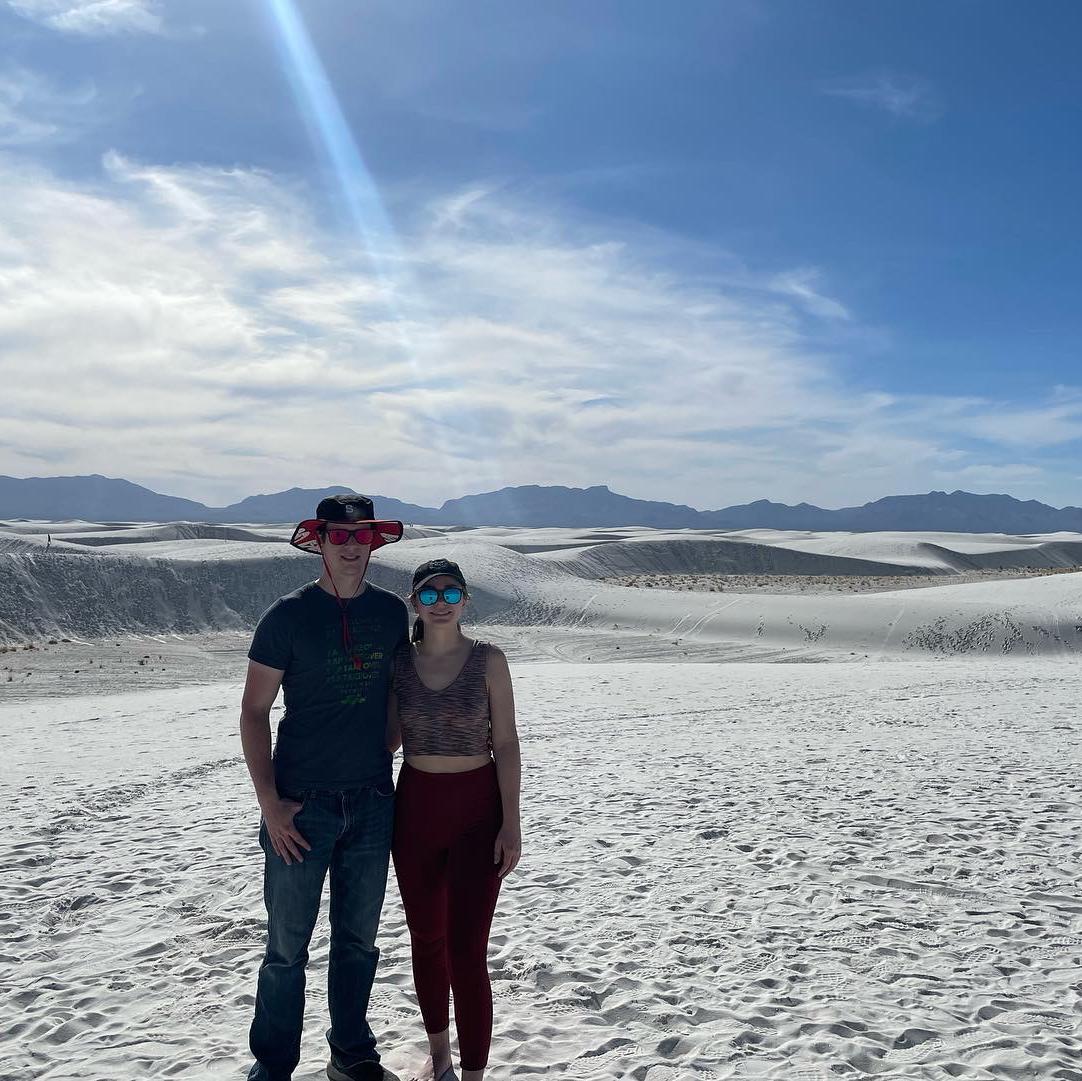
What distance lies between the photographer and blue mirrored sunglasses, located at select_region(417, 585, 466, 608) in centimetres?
349

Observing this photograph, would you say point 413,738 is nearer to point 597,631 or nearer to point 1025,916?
point 1025,916

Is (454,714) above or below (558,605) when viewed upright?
above

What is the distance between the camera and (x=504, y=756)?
11.6 feet

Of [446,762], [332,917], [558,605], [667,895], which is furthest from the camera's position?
[558,605]

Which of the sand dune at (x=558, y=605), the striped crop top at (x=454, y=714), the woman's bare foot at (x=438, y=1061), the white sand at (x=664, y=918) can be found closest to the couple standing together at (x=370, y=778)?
the striped crop top at (x=454, y=714)

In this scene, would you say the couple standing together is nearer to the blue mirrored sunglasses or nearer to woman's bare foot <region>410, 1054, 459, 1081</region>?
the blue mirrored sunglasses

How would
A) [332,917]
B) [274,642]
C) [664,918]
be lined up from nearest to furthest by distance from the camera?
[274,642], [332,917], [664,918]

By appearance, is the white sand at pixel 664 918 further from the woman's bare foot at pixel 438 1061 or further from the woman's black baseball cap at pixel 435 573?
the woman's black baseball cap at pixel 435 573

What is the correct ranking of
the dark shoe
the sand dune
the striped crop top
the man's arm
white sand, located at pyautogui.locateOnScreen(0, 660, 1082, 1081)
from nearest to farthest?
the man's arm < the striped crop top < the dark shoe < white sand, located at pyautogui.locateOnScreen(0, 660, 1082, 1081) < the sand dune

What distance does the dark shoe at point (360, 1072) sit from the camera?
3678 mm

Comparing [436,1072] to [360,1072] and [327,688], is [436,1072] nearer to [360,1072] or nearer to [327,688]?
[360,1072]

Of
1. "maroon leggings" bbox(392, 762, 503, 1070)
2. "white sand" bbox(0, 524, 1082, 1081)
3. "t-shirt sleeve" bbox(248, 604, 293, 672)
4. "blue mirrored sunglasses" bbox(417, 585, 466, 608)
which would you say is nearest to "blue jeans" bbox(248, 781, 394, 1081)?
"maroon leggings" bbox(392, 762, 503, 1070)

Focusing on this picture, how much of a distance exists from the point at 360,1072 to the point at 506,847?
4.08 ft

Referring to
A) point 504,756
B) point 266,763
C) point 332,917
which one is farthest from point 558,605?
point 266,763
